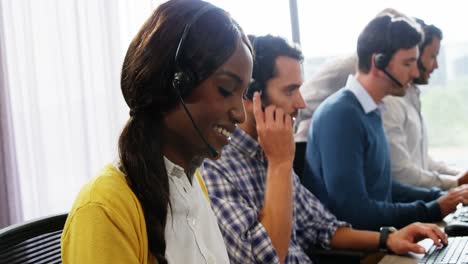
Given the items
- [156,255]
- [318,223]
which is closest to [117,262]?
[156,255]

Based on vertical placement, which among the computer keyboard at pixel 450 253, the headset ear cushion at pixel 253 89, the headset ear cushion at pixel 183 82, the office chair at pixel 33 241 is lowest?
the computer keyboard at pixel 450 253

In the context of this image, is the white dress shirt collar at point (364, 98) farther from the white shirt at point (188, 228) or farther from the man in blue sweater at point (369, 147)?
the white shirt at point (188, 228)

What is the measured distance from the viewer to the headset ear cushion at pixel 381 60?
212 centimetres

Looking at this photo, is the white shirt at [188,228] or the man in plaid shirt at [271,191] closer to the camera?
the white shirt at [188,228]

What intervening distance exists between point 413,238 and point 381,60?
80cm

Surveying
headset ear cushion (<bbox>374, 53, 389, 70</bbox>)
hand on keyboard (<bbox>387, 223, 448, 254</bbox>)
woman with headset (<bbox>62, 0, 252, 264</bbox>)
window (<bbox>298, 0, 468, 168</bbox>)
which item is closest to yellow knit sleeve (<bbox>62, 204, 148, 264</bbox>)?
woman with headset (<bbox>62, 0, 252, 264</bbox>)

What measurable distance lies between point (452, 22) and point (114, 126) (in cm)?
181

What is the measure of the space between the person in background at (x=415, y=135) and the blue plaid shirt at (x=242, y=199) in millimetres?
918

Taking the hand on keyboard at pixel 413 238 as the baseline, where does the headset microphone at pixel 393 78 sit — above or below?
above

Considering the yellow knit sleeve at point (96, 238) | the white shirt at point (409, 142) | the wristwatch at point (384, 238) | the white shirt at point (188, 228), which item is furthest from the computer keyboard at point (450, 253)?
the white shirt at point (409, 142)

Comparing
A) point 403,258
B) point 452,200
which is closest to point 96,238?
point 403,258

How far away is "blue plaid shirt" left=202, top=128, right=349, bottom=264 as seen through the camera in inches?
50.4

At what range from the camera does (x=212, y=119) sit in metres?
0.87

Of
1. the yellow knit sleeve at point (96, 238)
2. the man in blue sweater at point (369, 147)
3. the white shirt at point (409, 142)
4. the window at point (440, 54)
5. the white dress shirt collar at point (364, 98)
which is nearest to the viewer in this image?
the yellow knit sleeve at point (96, 238)
